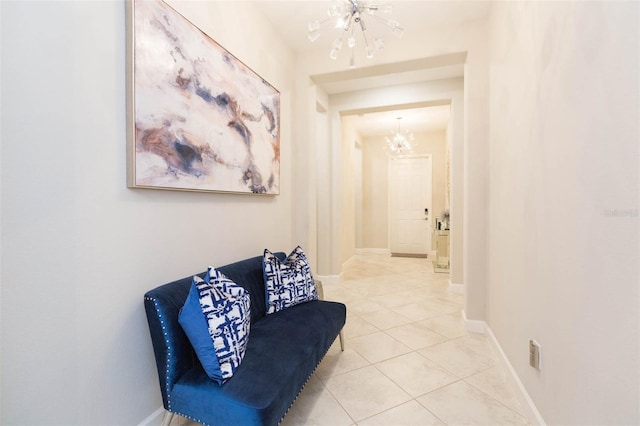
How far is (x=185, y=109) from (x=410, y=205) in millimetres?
6379

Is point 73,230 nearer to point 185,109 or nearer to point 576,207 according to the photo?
point 185,109

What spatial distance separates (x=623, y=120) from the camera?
919mm

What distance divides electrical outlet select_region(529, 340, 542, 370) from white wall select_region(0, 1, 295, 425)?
2.02 metres

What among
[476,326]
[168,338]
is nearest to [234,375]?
[168,338]

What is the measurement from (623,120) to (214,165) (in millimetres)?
1929

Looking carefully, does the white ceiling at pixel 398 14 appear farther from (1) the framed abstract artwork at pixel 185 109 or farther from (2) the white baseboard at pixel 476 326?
(2) the white baseboard at pixel 476 326

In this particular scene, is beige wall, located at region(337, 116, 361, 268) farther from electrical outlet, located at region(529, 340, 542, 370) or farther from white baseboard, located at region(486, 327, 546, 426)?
electrical outlet, located at region(529, 340, 542, 370)

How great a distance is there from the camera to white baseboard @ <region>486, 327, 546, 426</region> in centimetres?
152

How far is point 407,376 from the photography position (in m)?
2.02

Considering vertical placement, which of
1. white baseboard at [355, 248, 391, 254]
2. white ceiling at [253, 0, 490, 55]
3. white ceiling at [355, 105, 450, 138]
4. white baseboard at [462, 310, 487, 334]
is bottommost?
white baseboard at [462, 310, 487, 334]

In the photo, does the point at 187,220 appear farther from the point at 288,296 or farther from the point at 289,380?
the point at 289,380

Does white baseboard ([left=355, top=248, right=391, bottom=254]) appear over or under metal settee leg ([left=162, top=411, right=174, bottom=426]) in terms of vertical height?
under

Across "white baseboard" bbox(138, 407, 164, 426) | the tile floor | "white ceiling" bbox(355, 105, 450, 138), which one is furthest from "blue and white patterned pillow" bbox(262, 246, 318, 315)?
"white ceiling" bbox(355, 105, 450, 138)

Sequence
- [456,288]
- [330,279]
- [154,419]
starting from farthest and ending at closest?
[330,279] → [456,288] → [154,419]
